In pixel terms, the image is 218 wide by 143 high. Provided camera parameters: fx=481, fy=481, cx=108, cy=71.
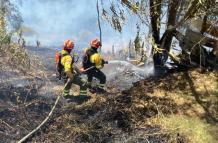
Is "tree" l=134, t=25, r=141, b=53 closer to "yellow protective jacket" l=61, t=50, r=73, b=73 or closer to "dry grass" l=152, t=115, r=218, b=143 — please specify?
"dry grass" l=152, t=115, r=218, b=143

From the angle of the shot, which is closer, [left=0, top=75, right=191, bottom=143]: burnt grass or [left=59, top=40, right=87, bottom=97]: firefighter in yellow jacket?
[left=0, top=75, right=191, bottom=143]: burnt grass

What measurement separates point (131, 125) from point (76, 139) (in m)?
1.24

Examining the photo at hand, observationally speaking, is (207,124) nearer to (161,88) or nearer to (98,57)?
(161,88)

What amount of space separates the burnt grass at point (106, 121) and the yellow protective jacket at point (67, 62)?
113cm

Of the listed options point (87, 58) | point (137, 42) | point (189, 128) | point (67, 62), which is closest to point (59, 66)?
point (67, 62)

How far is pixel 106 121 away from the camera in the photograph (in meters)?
10.8

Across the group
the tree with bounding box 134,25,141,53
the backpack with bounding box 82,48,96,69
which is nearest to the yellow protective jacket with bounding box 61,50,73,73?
the backpack with bounding box 82,48,96,69

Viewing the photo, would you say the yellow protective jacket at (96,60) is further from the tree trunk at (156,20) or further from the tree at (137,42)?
the tree at (137,42)

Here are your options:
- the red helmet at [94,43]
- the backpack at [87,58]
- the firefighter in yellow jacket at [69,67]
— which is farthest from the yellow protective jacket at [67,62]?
the red helmet at [94,43]

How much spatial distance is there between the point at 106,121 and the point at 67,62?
282cm

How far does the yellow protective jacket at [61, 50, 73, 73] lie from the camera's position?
13.0 m

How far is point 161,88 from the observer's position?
1152 centimetres

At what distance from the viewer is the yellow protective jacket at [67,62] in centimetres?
1305

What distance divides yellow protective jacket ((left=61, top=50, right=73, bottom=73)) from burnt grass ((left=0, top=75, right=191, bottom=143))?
1.13 meters
